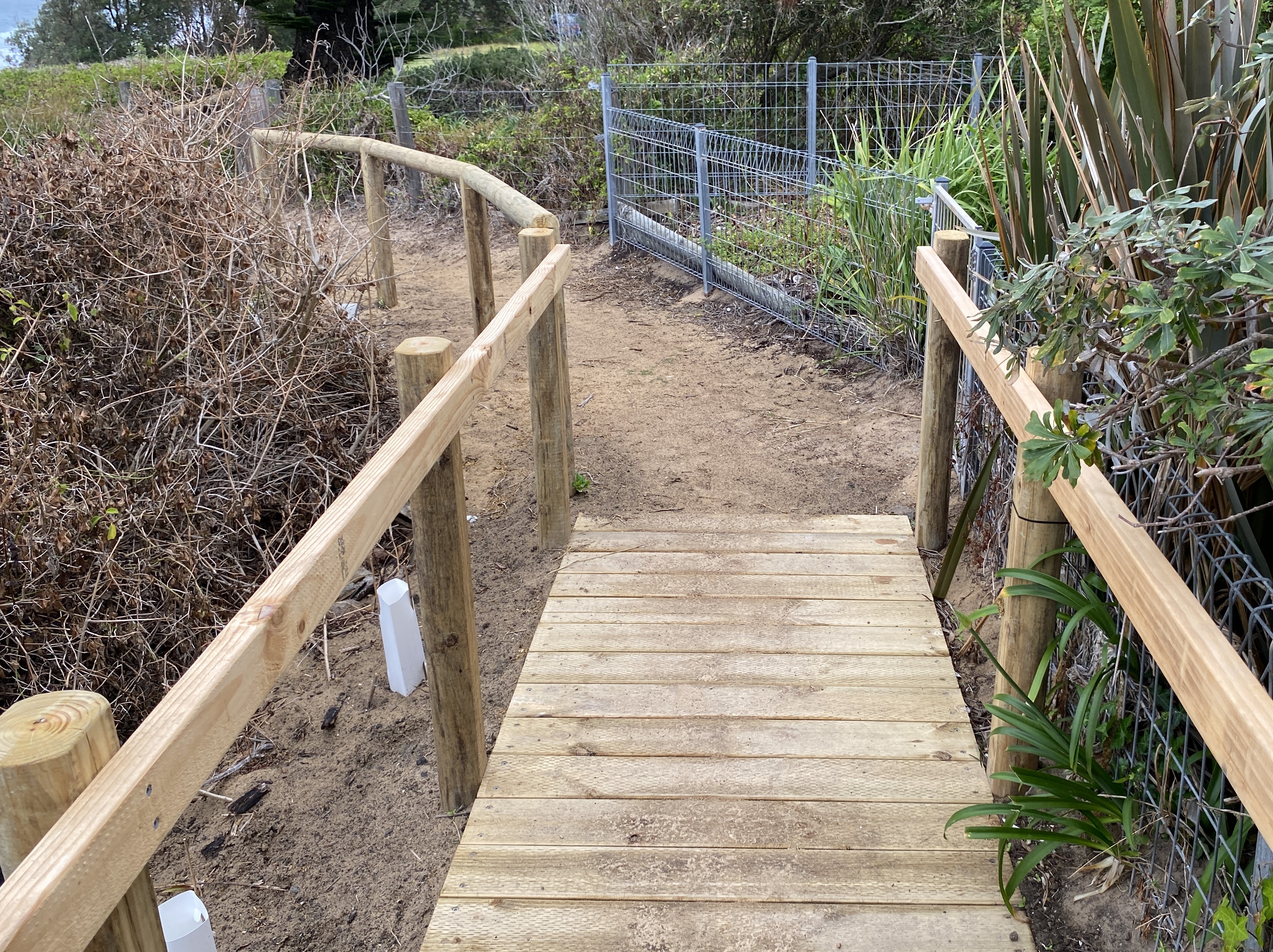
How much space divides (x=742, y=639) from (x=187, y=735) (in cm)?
215

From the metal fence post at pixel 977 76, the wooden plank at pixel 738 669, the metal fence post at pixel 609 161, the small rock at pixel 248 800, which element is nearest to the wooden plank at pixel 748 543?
the wooden plank at pixel 738 669

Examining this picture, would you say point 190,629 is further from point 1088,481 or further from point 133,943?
point 1088,481

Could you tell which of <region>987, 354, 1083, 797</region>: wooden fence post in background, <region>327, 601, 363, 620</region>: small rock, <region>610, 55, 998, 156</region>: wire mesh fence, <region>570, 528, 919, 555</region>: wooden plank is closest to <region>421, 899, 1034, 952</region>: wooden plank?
<region>987, 354, 1083, 797</region>: wooden fence post in background

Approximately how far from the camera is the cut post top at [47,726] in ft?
3.52

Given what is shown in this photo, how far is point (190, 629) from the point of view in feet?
12.2

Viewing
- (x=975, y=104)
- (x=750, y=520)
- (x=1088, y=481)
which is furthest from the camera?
(x=975, y=104)

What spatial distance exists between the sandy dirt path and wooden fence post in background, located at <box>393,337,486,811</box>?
0.66 ft

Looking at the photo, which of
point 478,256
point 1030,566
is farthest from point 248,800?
point 478,256

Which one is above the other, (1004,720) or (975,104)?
(975,104)

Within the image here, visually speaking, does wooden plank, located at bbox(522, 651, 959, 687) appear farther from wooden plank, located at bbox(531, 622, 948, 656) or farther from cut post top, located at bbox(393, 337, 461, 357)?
cut post top, located at bbox(393, 337, 461, 357)

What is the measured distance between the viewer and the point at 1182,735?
2.19 m

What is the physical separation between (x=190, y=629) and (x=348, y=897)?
→ 1561mm

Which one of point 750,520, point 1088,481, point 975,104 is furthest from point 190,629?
point 975,104

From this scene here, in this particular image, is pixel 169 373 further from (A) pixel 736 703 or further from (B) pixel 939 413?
(B) pixel 939 413
